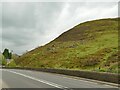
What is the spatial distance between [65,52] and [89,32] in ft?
80.7

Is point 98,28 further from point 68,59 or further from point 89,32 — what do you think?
point 68,59

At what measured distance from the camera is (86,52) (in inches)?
2778

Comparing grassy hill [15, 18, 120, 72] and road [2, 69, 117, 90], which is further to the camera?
grassy hill [15, 18, 120, 72]

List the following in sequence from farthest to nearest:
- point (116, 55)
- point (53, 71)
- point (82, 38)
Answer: point (82, 38)
point (116, 55)
point (53, 71)

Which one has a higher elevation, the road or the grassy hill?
the grassy hill

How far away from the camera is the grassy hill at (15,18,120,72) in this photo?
57.6m

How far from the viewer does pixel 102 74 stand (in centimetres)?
2416

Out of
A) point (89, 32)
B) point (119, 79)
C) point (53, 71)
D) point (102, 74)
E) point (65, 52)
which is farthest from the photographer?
point (89, 32)

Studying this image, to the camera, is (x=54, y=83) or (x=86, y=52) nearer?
(x=54, y=83)

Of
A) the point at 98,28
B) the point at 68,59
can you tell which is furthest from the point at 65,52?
the point at 98,28

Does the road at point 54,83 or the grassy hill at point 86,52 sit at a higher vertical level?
the grassy hill at point 86,52

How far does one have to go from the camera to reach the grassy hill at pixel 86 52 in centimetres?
5762

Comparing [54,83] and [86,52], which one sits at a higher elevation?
[86,52]

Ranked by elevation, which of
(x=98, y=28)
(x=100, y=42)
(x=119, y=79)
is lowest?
(x=119, y=79)
